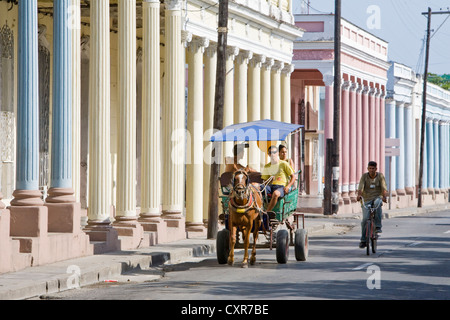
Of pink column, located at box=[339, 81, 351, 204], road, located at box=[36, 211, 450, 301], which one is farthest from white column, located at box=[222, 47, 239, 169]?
pink column, located at box=[339, 81, 351, 204]

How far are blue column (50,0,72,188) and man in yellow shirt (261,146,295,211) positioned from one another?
3789 millimetres

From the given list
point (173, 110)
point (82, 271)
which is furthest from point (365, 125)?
point (82, 271)

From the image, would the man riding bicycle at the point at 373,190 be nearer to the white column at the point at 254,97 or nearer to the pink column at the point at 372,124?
the white column at the point at 254,97

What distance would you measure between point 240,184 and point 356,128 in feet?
122

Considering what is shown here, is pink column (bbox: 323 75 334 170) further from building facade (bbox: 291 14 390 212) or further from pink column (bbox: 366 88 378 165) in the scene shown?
pink column (bbox: 366 88 378 165)

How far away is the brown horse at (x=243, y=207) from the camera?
18.8m

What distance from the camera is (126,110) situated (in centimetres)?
2441

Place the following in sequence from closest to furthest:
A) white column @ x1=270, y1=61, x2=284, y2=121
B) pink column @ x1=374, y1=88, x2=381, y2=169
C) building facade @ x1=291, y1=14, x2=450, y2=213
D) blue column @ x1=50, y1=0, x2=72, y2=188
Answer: blue column @ x1=50, y1=0, x2=72, y2=188
white column @ x1=270, y1=61, x2=284, y2=121
building facade @ x1=291, y1=14, x2=450, y2=213
pink column @ x1=374, y1=88, x2=381, y2=169

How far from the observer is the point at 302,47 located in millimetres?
48156

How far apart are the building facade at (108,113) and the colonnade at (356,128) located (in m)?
14.7

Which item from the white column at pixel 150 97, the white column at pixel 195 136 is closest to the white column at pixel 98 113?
the white column at pixel 150 97

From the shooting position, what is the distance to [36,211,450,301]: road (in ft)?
48.7
